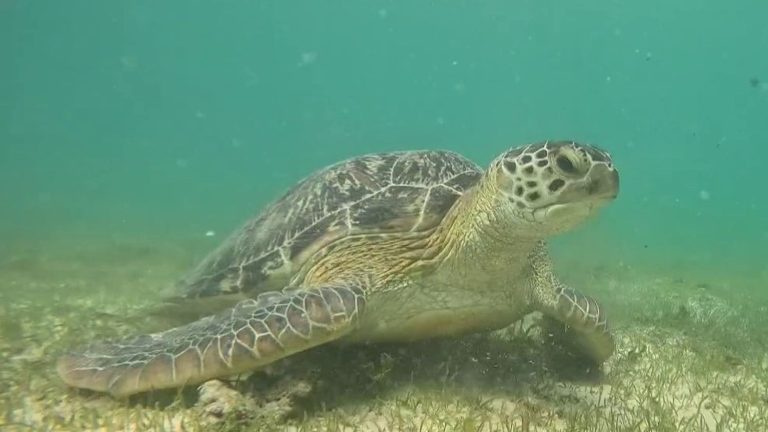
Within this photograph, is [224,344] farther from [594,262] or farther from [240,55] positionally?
[240,55]

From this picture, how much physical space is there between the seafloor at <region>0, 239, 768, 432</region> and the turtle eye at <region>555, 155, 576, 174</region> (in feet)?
4.73

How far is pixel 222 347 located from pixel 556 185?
222cm

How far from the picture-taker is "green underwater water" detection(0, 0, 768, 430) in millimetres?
100625

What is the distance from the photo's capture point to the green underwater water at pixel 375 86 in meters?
101

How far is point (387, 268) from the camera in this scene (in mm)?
4160

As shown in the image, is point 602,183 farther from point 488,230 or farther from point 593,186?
point 488,230

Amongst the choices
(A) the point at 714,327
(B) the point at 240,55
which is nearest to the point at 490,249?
(A) the point at 714,327

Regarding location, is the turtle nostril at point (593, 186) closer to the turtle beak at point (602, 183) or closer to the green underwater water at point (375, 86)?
the turtle beak at point (602, 183)

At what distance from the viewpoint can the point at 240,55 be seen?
157125mm

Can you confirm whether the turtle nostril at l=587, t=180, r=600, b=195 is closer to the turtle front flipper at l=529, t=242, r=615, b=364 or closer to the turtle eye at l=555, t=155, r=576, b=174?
the turtle eye at l=555, t=155, r=576, b=174

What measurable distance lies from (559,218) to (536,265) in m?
1.04

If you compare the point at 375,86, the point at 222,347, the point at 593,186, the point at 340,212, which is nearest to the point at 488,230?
the point at 593,186

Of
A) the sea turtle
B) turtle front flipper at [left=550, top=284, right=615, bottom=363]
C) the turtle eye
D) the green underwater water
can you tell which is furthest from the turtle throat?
the green underwater water

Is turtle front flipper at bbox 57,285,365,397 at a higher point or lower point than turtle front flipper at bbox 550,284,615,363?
higher
